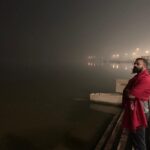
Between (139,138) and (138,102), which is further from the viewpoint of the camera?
(139,138)

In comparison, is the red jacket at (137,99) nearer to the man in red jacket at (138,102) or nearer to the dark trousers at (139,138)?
the man in red jacket at (138,102)

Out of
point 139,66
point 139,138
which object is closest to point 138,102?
point 139,66

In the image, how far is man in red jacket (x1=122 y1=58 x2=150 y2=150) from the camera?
6176mm

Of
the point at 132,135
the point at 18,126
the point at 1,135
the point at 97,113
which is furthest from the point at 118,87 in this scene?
the point at 132,135

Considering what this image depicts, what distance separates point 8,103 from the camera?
123 ft

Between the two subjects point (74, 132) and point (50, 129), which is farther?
point (50, 129)

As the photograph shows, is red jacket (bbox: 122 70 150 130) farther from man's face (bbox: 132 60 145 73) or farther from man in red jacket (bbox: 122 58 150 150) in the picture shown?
man's face (bbox: 132 60 145 73)

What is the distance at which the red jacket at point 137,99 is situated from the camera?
20.2 ft

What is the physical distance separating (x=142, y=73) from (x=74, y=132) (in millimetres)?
16267

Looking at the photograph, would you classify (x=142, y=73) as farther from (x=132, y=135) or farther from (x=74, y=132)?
(x=74, y=132)

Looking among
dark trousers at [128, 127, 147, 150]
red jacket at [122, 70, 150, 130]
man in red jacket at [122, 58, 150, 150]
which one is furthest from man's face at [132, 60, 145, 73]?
dark trousers at [128, 127, 147, 150]

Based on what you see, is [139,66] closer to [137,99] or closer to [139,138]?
[137,99]

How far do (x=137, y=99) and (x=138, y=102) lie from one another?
11cm

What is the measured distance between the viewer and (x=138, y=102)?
20.8 feet
